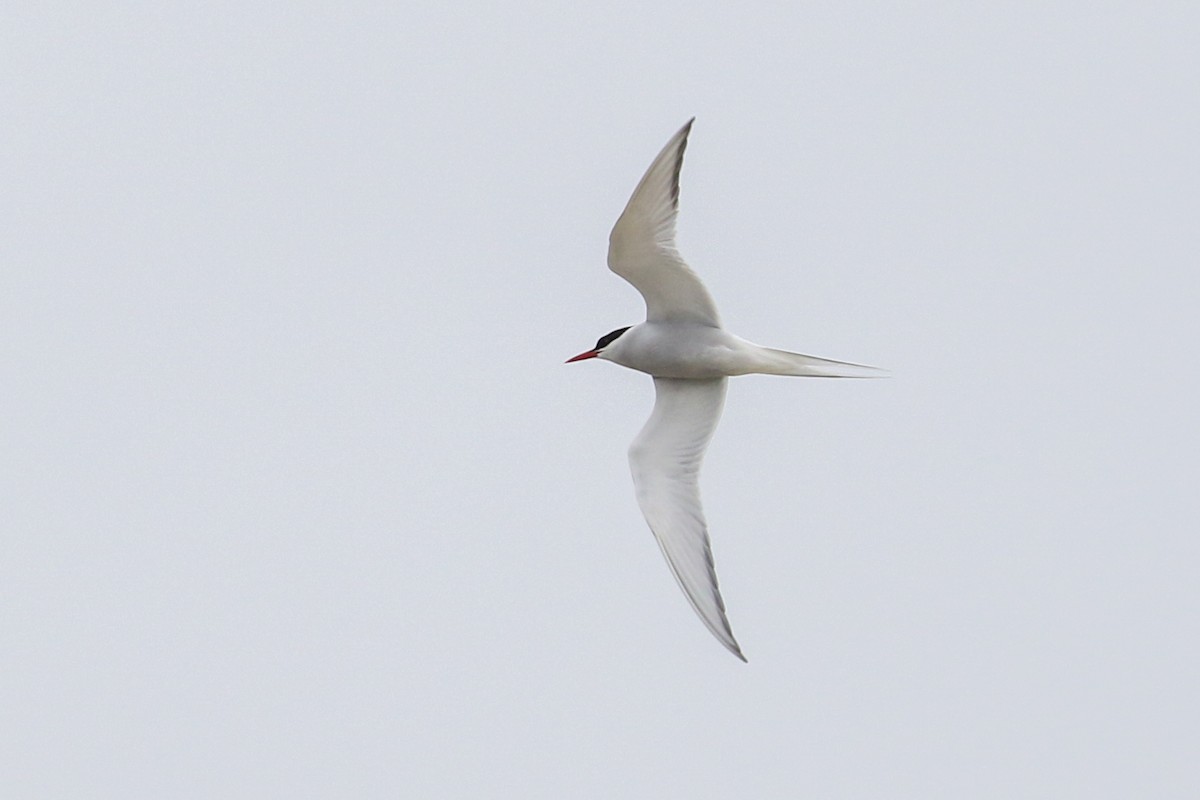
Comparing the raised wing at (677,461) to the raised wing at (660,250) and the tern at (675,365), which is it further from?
the raised wing at (660,250)

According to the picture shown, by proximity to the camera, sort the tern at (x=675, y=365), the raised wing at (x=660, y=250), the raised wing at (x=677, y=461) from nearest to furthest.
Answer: the raised wing at (x=660, y=250) → the tern at (x=675, y=365) → the raised wing at (x=677, y=461)

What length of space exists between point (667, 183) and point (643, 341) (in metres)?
1.30

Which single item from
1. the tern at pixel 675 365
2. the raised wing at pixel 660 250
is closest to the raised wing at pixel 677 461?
the tern at pixel 675 365

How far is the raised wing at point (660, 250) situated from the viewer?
9.82 metres

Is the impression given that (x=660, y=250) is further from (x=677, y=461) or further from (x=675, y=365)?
(x=677, y=461)

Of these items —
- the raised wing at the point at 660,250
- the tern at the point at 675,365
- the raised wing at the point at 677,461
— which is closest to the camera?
the raised wing at the point at 660,250

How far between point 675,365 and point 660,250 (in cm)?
84

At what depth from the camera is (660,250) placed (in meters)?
10.4

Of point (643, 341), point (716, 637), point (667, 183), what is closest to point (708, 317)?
point (643, 341)

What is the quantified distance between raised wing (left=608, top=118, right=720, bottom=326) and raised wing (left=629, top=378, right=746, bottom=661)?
592 mm

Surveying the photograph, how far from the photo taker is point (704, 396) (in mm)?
11336

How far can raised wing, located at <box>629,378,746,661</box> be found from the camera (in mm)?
10852

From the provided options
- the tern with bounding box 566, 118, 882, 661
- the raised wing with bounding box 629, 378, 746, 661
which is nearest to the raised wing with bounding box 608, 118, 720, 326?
the tern with bounding box 566, 118, 882, 661

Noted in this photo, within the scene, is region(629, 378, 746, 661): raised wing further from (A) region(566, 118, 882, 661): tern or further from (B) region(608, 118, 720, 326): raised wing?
(B) region(608, 118, 720, 326): raised wing
